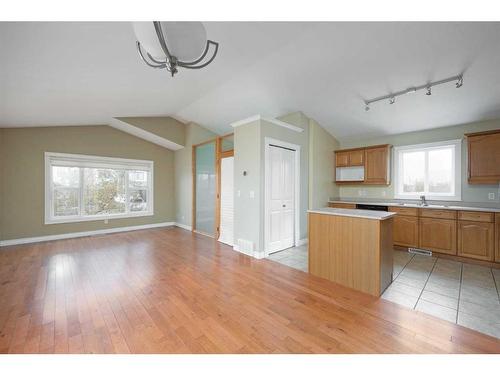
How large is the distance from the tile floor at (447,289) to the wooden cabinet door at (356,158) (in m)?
2.10

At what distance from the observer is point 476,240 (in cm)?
315

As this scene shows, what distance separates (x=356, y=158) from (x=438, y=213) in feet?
5.95

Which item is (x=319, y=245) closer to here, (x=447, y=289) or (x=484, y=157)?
(x=447, y=289)

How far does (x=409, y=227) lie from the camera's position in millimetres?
3773

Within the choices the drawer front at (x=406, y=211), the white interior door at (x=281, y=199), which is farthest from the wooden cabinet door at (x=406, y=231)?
the white interior door at (x=281, y=199)

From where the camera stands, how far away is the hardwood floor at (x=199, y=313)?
5.00 feet

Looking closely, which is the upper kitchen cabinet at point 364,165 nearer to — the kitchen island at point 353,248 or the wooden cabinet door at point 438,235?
the wooden cabinet door at point 438,235

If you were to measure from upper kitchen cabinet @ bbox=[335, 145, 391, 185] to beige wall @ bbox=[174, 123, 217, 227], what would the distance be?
11.6 feet

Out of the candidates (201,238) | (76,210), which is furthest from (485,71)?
(76,210)

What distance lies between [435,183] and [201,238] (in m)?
5.04

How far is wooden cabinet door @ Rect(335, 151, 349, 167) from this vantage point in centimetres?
487

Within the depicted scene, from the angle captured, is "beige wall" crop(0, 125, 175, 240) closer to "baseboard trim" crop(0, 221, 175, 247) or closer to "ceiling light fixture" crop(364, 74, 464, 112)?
"baseboard trim" crop(0, 221, 175, 247)

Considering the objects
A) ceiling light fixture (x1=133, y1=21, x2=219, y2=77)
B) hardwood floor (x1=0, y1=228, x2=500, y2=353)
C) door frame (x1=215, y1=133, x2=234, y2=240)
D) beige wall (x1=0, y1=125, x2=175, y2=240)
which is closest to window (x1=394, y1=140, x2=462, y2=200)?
hardwood floor (x1=0, y1=228, x2=500, y2=353)

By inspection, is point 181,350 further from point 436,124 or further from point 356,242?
point 436,124
